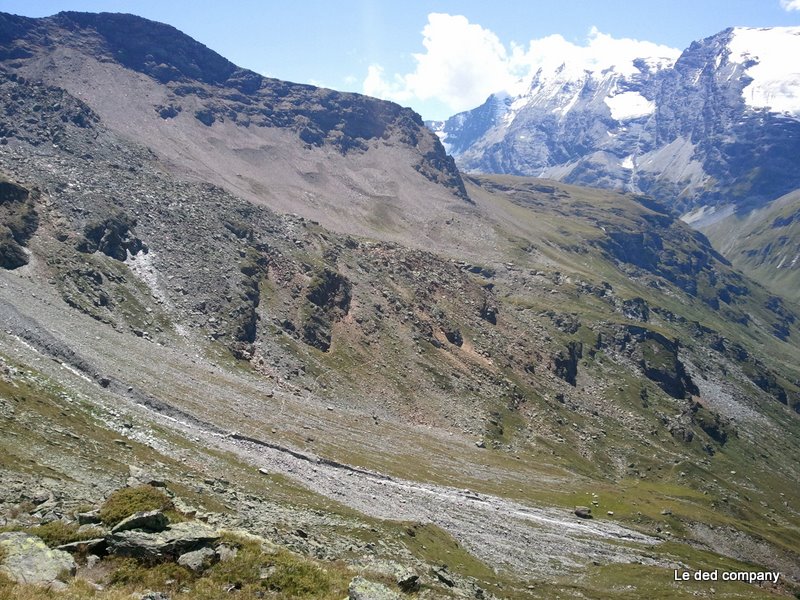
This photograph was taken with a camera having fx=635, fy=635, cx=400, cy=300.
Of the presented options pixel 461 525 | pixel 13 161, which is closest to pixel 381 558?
pixel 461 525

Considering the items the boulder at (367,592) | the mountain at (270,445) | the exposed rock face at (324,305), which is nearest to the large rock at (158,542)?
the mountain at (270,445)

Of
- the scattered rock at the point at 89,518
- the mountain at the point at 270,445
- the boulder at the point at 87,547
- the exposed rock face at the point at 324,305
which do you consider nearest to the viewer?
the boulder at the point at 87,547

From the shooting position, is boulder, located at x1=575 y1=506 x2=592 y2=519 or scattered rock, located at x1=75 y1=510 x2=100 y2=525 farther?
boulder, located at x1=575 y1=506 x2=592 y2=519

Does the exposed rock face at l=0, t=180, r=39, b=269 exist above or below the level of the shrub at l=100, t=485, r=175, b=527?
above

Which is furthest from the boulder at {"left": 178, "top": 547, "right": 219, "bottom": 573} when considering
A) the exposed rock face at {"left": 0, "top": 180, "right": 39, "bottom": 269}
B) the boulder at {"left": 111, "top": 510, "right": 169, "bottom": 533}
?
the exposed rock face at {"left": 0, "top": 180, "right": 39, "bottom": 269}

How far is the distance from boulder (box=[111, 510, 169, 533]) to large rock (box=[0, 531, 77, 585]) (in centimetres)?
306

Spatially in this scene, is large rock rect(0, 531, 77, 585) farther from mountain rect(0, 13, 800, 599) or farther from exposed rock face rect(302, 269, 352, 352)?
exposed rock face rect(302, 269, 352, 352)

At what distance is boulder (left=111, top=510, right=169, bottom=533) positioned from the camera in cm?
3181

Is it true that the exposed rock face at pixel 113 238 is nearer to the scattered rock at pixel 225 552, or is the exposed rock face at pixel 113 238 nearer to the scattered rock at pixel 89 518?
the scattered rock at pixel 89 518

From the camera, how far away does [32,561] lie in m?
28.0

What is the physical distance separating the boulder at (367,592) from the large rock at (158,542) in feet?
26.6

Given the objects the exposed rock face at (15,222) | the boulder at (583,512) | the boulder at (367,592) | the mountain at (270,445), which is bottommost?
the boulder at (583,512)

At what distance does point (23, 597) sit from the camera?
2459 cm

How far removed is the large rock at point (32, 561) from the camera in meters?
26.8
